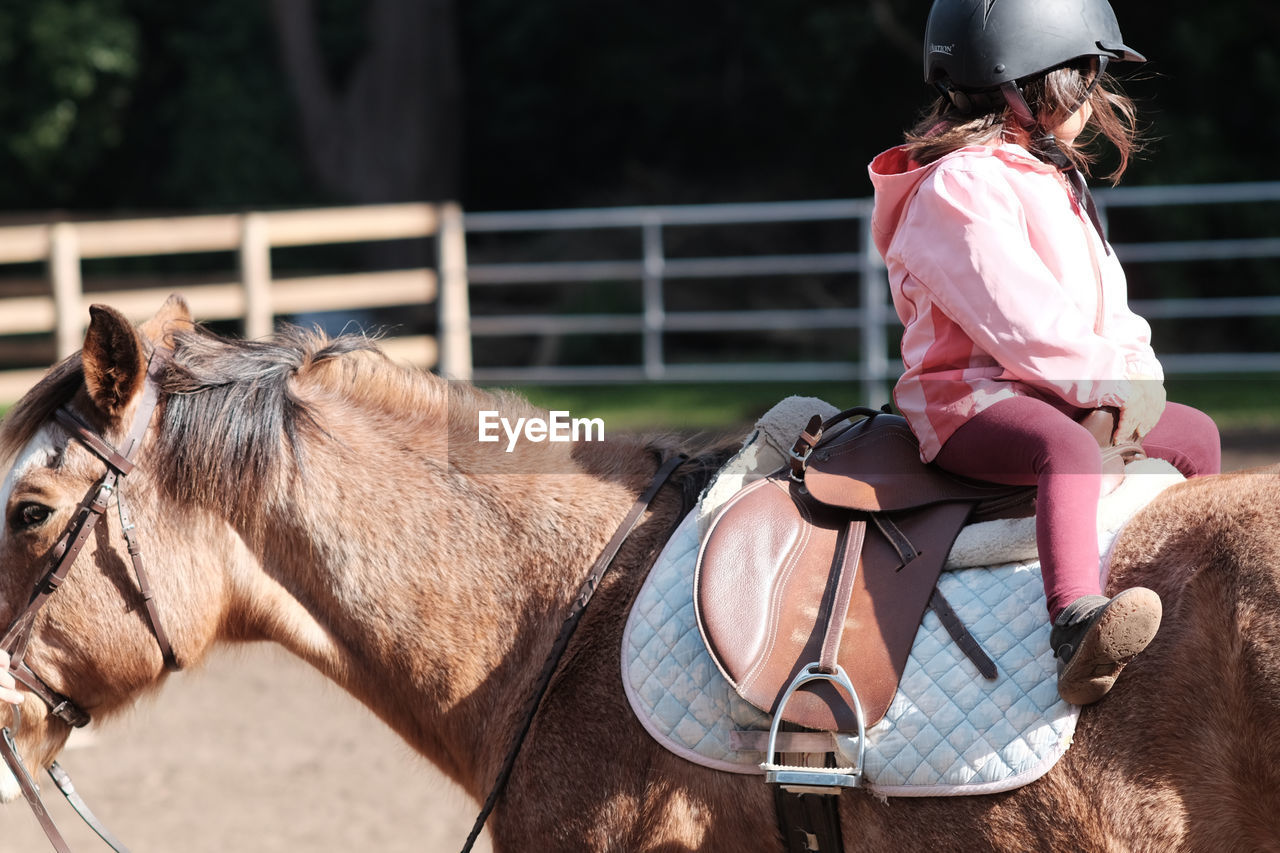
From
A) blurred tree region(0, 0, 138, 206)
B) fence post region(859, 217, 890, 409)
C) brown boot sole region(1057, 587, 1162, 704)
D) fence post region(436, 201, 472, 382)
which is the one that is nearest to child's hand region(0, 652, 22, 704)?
brown boot sole region(1057, 587, 1162, 704)

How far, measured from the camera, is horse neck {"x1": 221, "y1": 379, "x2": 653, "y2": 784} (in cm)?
203

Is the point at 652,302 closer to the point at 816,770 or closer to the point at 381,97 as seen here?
the point at 381,97

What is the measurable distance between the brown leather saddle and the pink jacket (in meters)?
0.09

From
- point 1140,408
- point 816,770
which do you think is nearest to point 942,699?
point 816,770

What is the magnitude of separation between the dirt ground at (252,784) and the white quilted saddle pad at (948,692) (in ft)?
4.82

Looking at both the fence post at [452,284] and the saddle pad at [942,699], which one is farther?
the fence post at [452,284]

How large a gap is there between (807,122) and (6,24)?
27.8 ft

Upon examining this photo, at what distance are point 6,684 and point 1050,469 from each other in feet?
5.29

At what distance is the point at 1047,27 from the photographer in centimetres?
190

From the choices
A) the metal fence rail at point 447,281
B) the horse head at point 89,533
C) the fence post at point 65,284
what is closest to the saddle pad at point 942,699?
the horse head at point 89,533

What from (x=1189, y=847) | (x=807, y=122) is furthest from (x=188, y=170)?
(x=1189, y=847)

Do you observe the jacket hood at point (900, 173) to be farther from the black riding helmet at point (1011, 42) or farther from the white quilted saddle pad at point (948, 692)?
the white quilted saddle pad at point (948, 692)

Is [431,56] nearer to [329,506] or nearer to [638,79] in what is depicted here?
[638,79]

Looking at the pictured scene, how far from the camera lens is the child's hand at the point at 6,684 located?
1953 mm
